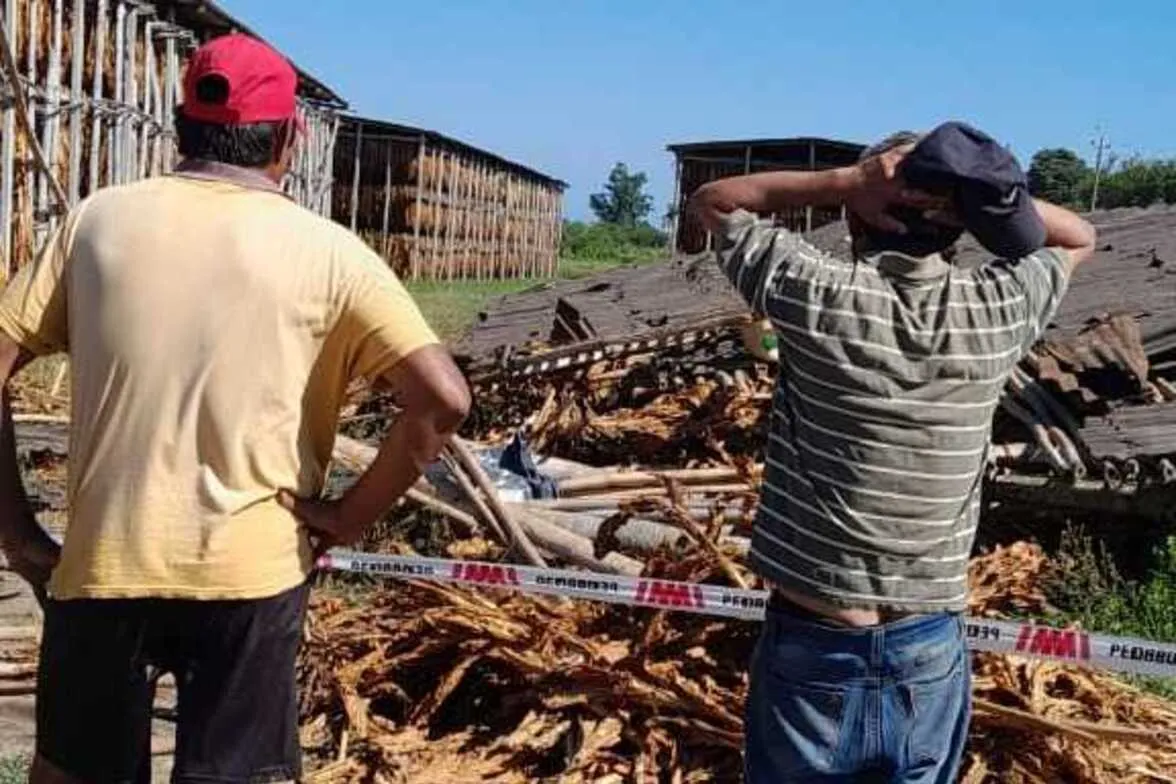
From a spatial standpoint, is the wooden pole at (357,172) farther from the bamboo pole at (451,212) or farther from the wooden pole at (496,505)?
the wooden pole at (496,505)

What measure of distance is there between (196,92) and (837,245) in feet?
33.7

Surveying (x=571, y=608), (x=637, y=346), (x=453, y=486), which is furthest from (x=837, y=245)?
(x=571, y=608)

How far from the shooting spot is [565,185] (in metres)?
54.8

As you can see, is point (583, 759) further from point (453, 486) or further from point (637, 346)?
point (637, 346)

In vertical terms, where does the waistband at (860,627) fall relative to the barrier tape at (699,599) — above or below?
above

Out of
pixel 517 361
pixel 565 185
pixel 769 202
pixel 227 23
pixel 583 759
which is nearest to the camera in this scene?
pixel 769 202

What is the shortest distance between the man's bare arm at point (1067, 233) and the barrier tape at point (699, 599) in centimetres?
135

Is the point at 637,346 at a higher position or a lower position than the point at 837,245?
lower

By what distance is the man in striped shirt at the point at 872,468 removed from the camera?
268cm

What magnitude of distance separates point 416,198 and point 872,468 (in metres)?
31.9

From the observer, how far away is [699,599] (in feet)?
16.7

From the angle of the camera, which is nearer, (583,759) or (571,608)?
(583,759)

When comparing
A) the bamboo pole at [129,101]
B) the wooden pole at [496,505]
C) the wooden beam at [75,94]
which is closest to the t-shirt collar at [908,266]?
the wooden pole at [496,505]

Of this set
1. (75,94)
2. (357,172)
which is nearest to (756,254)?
(75,94)
